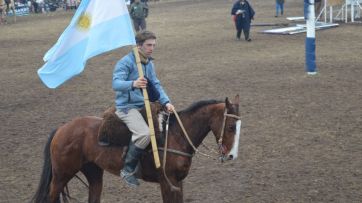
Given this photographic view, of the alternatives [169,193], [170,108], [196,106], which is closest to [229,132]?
[196,106]

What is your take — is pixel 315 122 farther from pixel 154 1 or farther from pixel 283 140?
pixel 154 1

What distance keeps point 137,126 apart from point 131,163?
414 millimetres

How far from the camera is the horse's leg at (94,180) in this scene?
661cm

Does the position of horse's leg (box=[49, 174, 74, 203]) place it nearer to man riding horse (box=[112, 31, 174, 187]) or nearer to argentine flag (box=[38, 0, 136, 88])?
man riding horse (box=[112, 31, 174, 187])

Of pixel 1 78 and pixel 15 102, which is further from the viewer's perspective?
pixel 1 78

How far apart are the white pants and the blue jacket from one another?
0.10 meters

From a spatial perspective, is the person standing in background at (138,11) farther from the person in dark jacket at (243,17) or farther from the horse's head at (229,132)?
the horse's head at (229,132)

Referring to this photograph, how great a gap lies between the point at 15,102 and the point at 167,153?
9.12 meters

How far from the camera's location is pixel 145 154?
597cm

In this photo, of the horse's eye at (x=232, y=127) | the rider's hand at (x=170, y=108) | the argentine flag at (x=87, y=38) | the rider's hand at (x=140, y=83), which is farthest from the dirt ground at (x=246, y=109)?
the rider's hand at (x=140, y=83)

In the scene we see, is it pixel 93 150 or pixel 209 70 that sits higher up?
pixel 93 150

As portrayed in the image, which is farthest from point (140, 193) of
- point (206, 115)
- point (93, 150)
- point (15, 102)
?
point (15, 102)

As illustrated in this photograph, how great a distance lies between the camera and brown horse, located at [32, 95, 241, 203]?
18.4 feet

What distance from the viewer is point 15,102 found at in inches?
549
